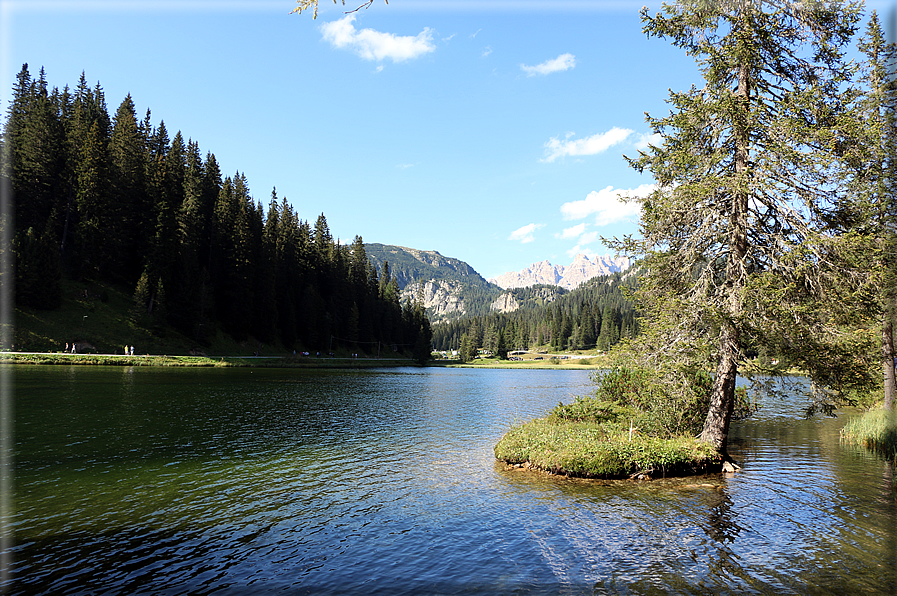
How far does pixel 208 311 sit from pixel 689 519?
9930cm

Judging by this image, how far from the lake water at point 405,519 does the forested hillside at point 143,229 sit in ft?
215

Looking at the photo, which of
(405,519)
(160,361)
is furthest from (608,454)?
(160,361)

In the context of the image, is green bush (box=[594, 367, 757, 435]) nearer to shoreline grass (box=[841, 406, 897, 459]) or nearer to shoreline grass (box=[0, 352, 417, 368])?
shoreline grass (box=[841, 406, 897, 459])

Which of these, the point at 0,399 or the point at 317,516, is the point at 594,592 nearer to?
the point at 317,516

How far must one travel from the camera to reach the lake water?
33.3ft

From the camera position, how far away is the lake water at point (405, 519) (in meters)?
10.1

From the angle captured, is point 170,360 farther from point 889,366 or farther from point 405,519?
point 889,366

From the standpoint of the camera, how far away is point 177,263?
91.1m

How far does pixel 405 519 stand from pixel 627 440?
36.3 ft

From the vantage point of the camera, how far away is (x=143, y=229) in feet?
296

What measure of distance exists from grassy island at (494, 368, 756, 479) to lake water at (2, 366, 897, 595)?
0.83 metres

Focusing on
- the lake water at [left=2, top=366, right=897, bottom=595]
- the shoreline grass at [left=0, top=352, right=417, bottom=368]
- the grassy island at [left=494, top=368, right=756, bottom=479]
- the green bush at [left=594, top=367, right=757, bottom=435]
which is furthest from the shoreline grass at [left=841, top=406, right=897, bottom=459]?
the shoreline grass at [left=0, top=352, right=417, bottom=368]

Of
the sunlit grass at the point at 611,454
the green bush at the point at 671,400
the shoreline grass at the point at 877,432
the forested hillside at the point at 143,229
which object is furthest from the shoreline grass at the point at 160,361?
the shoreline grass at the point at 877,432

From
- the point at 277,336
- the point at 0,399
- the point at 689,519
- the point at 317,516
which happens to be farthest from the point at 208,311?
the point at 689,519
